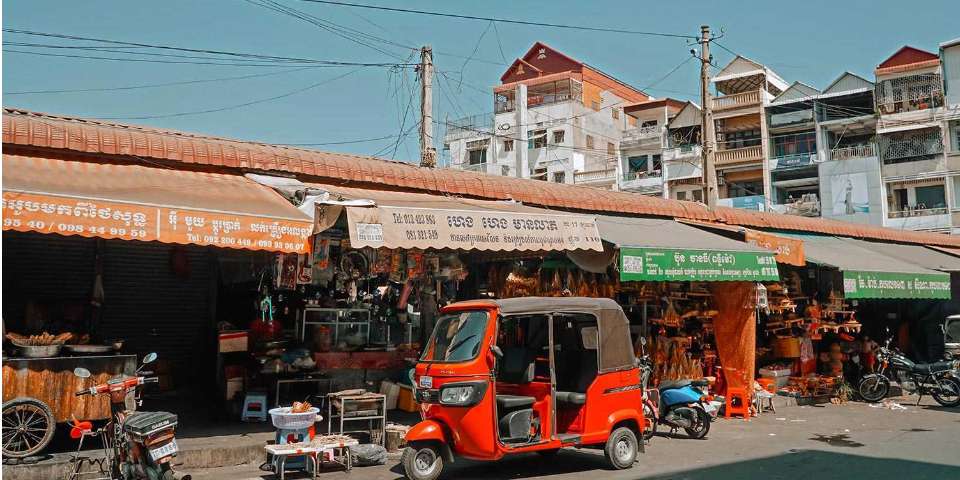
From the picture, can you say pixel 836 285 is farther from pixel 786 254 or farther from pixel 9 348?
pixel 9 348

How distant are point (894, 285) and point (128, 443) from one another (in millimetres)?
14223

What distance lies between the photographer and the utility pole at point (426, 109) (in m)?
16.8

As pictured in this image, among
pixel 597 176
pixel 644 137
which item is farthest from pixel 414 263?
Answer: pixel 644 137

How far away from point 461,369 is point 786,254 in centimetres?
815

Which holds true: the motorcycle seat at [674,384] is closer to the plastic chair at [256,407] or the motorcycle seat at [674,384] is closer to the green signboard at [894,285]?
the green signboard at [894,285]

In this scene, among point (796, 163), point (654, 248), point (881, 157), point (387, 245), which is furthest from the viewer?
point (796, 163)

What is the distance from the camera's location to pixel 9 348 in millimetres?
7570

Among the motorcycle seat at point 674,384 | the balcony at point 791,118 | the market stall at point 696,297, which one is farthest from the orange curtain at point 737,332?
the balcony at point 791,118

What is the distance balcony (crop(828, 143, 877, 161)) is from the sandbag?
41.0m

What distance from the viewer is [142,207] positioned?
698 cm

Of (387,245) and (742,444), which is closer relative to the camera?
(387,245)

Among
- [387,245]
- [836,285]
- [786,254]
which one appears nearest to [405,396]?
[387,245]

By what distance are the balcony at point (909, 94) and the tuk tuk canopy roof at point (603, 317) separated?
39845mm

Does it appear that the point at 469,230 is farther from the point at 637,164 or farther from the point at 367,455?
the point at 637,164
